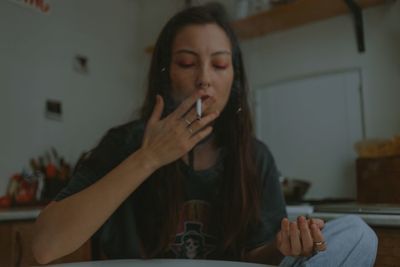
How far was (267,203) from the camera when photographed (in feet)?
3.53

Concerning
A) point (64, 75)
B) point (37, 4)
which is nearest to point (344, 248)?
point (64, 75)

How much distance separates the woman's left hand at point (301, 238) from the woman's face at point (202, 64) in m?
0.35

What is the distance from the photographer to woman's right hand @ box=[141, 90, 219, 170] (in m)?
0.74

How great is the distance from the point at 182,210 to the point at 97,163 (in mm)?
236

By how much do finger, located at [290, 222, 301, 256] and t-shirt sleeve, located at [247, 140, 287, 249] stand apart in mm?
325

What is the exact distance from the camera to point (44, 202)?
197 centimetres

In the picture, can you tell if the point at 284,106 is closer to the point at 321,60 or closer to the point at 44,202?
the point at 321,60

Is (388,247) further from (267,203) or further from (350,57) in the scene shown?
(350,57)

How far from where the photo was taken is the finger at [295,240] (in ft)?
2.23

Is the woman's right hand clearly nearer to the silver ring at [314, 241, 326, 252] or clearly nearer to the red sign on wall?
the silver ring at [314, 241, 326, 252]

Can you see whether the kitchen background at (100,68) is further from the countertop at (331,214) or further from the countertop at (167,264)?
the countertop at (167,264)

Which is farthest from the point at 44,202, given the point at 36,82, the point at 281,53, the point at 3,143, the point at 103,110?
the point at 281,53

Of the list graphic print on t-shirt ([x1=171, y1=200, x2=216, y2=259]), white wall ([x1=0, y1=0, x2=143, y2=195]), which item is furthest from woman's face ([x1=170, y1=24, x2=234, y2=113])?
white wall ([x1=0, y1=0, x2=143, y2=195])

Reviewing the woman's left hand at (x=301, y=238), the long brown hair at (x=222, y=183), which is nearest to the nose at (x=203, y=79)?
the long brown hair at (x=222, y=183)
